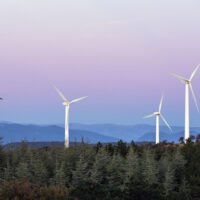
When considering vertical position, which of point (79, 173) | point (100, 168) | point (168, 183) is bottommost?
point (168, 183)

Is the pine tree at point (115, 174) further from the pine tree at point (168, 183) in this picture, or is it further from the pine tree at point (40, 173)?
the pine tree at point (40, 173)

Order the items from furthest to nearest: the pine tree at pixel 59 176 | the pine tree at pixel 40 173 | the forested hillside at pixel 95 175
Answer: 1. the pine tree at pixel 40 173
2. the pine tree at pixel 59 176
3. the forested hillside at pixel 95 175

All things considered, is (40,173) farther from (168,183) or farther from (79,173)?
(168,183)

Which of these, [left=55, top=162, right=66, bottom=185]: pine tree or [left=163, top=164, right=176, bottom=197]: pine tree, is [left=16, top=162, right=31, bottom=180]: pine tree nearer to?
[left=55, top=162, right=66, bottom=185]: pine tree

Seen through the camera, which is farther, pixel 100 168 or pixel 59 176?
pixel 100 168

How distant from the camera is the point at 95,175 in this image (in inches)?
573

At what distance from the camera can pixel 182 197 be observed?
48.0 feet

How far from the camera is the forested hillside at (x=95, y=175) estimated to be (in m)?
13.6

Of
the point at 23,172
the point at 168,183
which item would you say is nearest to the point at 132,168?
the point at 168,183

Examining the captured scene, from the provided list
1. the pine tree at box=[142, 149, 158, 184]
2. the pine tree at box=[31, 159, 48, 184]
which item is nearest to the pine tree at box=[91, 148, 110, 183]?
the pine tree at box=[142, 149, 158, 184]

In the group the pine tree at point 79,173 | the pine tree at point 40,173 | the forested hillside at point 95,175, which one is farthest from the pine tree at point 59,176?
the pine tree at point 40,173

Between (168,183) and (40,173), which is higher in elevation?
(40,173)

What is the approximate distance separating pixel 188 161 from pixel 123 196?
4761mm

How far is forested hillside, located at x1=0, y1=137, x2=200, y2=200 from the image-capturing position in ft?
44.8
